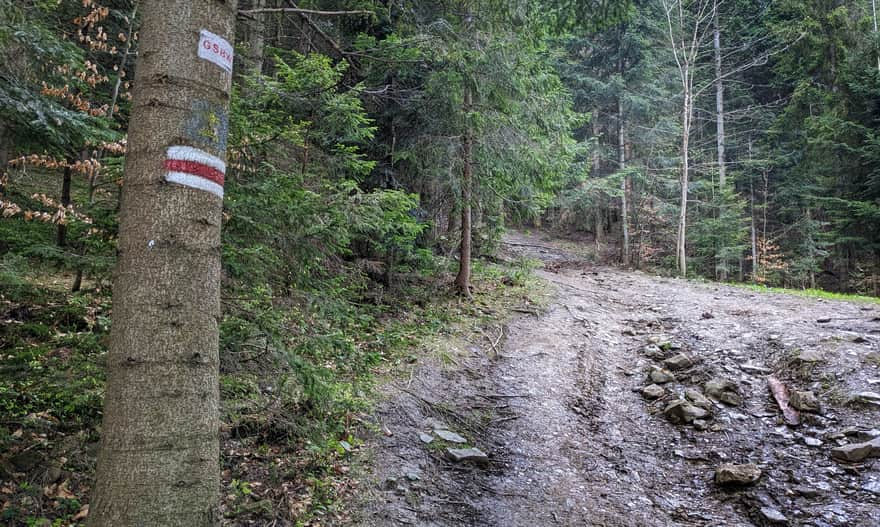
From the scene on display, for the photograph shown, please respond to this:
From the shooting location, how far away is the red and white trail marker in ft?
5.30

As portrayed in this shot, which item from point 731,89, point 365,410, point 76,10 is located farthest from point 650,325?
point 731,89

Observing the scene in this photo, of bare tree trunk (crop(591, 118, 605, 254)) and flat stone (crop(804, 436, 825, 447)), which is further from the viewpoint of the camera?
bare tree trunk (crop(591, 118, 605, 254))

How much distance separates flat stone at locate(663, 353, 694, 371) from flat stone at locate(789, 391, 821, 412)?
1.47m

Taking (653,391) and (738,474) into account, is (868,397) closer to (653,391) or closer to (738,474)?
(738,474)

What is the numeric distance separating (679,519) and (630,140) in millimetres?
24705

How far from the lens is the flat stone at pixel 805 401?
16.0ft

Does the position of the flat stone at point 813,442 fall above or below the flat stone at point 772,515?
above

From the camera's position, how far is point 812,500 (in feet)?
12.3

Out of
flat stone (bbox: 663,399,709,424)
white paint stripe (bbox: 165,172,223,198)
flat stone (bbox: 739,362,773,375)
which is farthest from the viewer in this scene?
flat stone (bbox: 739,362,773,375)

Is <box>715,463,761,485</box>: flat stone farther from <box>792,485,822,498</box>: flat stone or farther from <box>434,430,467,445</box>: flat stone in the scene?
<box>434,430,467,445</box>: flat stone

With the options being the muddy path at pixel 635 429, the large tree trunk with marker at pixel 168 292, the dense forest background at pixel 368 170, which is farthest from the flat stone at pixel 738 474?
the large tree trunk with marker at pixel 168 292

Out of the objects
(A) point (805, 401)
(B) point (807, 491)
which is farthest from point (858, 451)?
(A) point (805, 401)

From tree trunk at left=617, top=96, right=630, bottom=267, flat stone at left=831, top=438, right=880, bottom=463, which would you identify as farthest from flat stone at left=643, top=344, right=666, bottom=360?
tree trunk at left=617, top=96, right=630, bottom=267

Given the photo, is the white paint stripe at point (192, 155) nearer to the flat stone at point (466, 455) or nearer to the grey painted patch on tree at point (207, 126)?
the grey painted patch on tree at point (207, 126)
